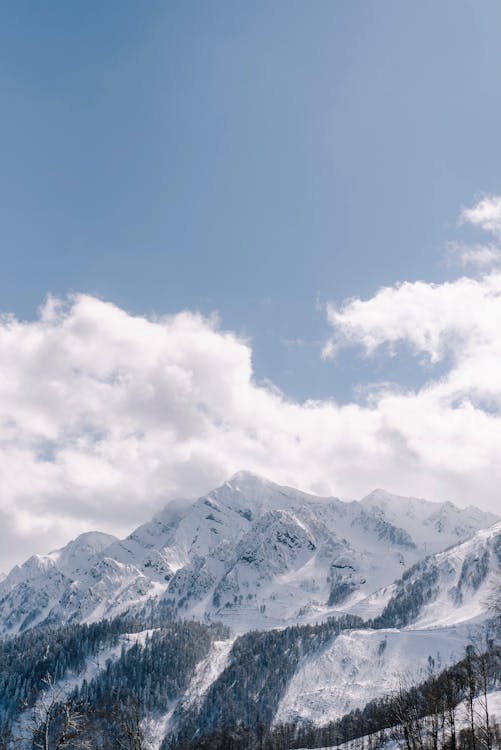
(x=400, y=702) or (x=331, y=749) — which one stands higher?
(x=400, y=702)

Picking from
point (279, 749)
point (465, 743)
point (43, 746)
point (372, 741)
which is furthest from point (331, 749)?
point (43, 746)

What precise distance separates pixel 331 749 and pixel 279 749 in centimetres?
5507

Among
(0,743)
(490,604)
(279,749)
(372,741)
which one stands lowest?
(279,749)

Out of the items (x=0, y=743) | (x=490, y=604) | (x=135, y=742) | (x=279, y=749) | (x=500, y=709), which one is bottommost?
(x=279, y=749)

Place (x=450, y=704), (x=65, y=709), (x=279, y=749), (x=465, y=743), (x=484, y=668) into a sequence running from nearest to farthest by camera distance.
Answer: (x=65, y=709)
(x=484, y=668)
(x=450, y=704)
(x=465, y=743)
(x=279, y=749)

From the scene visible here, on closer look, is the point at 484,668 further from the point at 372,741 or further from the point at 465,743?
the point at 372,741

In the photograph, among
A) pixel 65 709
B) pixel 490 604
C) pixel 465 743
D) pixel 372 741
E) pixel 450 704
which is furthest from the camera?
pixel 372 741

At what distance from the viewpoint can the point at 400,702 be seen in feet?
153

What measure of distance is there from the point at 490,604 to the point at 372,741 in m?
152

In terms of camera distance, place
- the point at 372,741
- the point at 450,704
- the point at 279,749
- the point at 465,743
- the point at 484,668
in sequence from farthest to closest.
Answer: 1. the point at 279,749
2. the point at 372,741
3. the point at 465,743
4. the point at 450,704
5. the point at 484,668

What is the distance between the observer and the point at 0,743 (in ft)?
117

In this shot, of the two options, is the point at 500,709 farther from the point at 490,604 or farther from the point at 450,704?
the point at 490,604

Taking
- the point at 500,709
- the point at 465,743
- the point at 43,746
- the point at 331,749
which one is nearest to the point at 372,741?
the point at 331,749

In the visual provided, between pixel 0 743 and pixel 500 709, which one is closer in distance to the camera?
pixel 0 743
